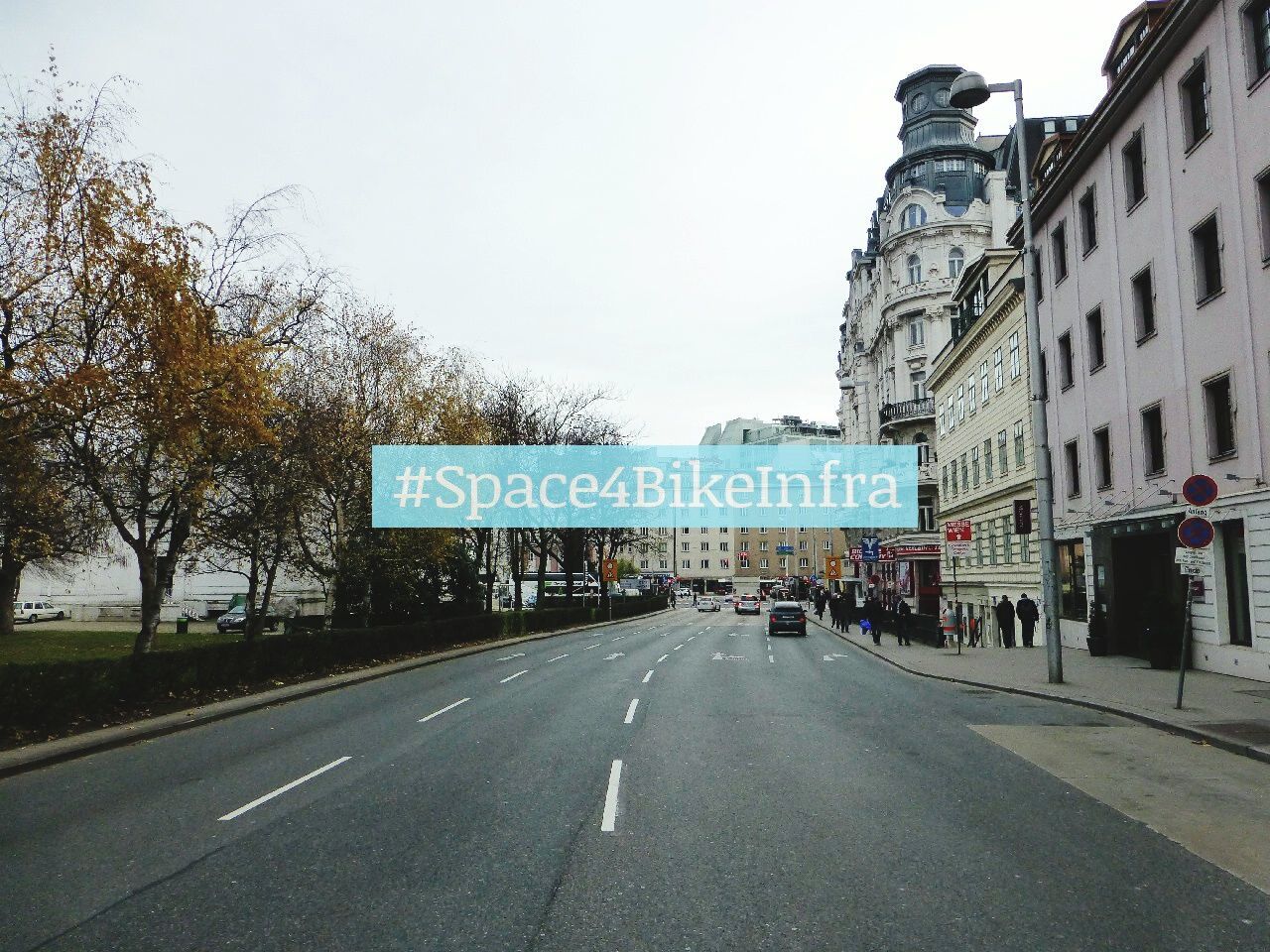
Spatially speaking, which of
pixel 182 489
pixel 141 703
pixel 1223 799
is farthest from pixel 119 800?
pixel 1223 799

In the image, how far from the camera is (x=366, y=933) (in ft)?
17.4

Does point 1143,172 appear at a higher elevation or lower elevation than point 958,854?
higher

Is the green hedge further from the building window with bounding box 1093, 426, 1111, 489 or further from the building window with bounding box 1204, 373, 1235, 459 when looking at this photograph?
the building window with bounding box 1093, 426, 1111, 489

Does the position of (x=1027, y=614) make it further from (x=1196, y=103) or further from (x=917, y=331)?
(x=917, y=331)

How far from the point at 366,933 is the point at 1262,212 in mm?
19657

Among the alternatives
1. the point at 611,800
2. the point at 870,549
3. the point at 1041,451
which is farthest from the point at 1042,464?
the point at 870,549

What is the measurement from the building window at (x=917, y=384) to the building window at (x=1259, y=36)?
136 ft

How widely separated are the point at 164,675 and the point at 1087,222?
25.5 meters

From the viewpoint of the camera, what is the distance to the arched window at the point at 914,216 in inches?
2287

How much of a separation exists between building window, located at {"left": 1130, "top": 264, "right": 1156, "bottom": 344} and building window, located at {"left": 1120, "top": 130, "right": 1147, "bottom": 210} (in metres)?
1.77

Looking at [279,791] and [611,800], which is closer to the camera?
[611,800]

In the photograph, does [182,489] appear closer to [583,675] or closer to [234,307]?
[234,307]

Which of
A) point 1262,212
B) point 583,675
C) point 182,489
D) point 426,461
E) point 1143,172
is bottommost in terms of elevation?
point 583,675

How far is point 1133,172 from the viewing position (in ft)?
76.5
